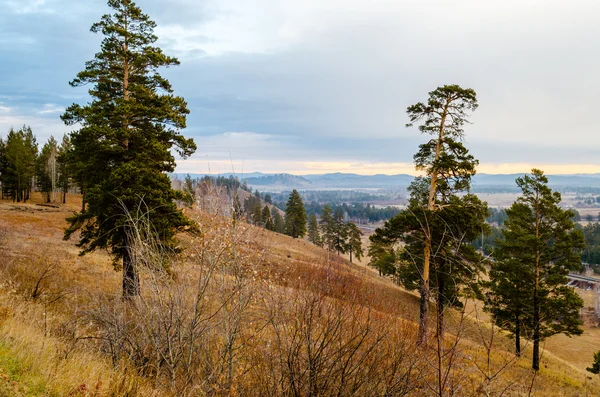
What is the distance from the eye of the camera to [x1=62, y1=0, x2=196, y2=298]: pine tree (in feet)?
36.9

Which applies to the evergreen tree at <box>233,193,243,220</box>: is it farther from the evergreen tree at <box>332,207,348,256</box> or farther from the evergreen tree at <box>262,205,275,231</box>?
the evergreen tree at <box>332,207,348,256</box>

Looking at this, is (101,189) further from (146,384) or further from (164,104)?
(146,384)

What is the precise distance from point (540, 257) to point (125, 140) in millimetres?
21200

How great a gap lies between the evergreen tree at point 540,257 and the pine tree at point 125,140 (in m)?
17.3

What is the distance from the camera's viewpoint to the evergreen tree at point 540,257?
Result: 1734 cm

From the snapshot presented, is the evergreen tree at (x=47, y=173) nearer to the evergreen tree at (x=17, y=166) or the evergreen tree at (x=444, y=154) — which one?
the evergreen tree at (x=17, y=166)

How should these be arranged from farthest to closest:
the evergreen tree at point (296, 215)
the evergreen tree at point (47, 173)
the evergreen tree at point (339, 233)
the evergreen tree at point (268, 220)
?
1. the evergreen tree at point (296, 215)
2. the evergreen tree at point (339, 233)
3. the evergreen tree at point (47, 173)
4. the evergreen tree at point (268, 220)

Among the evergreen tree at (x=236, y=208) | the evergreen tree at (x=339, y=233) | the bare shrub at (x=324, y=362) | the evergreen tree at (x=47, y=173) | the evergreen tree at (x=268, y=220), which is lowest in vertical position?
the evergreen tree at (x=339, y=233)

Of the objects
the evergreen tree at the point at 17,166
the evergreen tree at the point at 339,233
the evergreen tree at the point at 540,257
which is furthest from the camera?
the evergreen tree at the point at 339,233

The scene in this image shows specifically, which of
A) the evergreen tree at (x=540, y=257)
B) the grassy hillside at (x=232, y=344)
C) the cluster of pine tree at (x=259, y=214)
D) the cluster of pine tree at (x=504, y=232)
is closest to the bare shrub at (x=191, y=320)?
the grassy hillside at (x=232, y=344)

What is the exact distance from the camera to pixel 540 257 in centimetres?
1798

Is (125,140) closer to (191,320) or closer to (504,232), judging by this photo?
(191,320)

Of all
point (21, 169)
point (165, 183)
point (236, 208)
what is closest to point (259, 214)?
point (21, 169)

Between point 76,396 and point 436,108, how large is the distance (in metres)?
14.6
